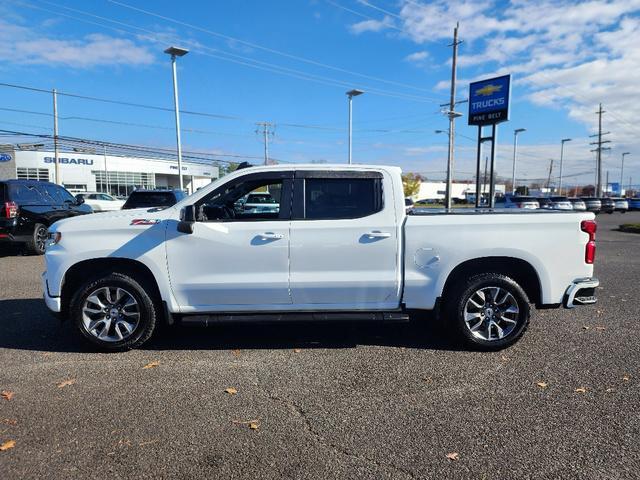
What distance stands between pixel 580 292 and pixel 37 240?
1162 centimetres

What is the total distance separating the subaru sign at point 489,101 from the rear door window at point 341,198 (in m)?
25.4

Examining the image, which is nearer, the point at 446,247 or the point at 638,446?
the point at 638,446

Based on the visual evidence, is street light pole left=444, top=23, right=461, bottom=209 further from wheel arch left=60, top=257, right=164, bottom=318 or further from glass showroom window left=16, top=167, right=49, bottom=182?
glass showroom window left=16, top=167, right=49, bottom=182

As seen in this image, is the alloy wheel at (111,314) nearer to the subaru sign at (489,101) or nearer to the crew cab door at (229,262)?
the crew cab door at (229,262)

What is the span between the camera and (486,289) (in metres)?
4.82

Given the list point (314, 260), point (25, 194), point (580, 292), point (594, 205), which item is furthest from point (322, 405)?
A: point (594, 205)

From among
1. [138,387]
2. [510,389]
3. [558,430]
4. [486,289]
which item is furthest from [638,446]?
[138,387]

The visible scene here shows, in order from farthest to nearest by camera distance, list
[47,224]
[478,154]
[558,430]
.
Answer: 1. [478,154]
2. [47,224]
3. [558,430]

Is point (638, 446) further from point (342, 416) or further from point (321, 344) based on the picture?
point (321, 344)

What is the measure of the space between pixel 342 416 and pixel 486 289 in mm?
2193

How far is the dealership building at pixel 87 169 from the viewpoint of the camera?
191 ft

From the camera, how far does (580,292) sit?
4809 mm

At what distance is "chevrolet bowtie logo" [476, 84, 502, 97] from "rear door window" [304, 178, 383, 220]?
2605 cm

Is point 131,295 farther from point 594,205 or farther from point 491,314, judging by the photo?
point 594,205
